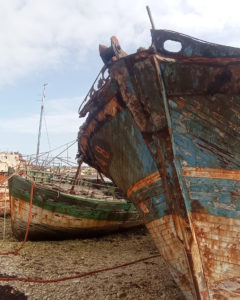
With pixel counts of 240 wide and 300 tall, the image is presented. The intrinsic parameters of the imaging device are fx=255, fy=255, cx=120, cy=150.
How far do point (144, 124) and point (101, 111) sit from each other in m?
1.04

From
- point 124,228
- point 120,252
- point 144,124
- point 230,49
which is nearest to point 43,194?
point 120,252

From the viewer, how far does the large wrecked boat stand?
312cm

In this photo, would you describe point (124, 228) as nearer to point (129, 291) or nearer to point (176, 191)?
point (129, 291)

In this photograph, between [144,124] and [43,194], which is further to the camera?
[43,194]

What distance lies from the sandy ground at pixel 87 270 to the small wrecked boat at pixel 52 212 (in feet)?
1.08

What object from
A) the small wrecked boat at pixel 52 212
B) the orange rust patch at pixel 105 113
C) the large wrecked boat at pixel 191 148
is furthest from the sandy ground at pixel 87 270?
the orange rust patch at pixel 105 113

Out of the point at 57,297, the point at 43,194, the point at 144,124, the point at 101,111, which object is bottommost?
the point at 57,297

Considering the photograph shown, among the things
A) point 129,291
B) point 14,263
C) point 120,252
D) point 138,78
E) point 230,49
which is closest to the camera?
point 230,49

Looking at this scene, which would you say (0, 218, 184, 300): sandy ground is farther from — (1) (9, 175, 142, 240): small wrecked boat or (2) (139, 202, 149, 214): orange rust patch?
(2) (139, 202, 149, 214): orange rust patch

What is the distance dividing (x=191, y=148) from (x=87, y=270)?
4046 mm

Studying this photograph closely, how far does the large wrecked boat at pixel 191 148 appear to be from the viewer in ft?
10.2

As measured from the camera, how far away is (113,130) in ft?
14.0

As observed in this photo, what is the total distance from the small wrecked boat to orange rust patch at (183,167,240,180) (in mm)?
4868

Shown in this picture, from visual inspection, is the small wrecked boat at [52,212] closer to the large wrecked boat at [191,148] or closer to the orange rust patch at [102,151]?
the orange rust patch at [102,151]
